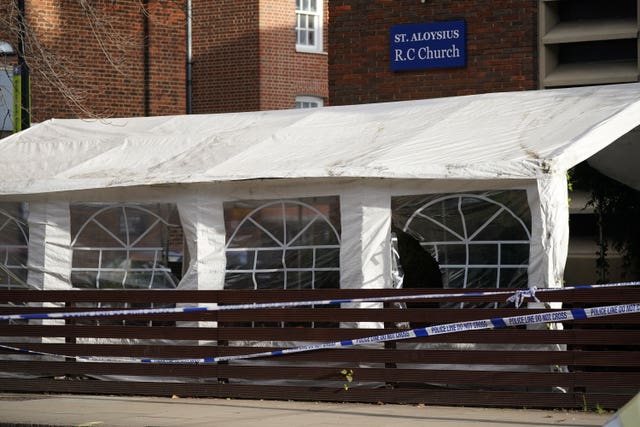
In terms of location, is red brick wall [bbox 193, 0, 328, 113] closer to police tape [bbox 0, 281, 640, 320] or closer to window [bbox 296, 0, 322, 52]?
window [bbox 296, 0, 322, 52]

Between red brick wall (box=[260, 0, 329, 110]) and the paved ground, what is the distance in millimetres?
20189

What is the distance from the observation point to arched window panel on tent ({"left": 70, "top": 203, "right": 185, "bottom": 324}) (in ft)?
43.6

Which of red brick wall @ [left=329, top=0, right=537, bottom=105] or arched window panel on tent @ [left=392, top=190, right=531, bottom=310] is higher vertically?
red brick wall @ [left=329, top=0, right=537, bottom=105]

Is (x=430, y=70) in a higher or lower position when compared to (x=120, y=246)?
higher

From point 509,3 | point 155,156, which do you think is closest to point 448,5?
point 509,3

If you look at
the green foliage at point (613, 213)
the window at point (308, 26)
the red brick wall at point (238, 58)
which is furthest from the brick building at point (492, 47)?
the window at point (308, 26)

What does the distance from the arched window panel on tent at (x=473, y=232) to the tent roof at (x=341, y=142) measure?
0.53m

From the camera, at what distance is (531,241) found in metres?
10.2

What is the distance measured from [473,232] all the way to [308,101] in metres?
21.7

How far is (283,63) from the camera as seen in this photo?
31.7m

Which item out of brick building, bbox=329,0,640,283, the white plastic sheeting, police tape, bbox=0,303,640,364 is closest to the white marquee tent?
the white plastic sheeting

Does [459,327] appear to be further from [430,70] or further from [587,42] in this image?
[430,70]

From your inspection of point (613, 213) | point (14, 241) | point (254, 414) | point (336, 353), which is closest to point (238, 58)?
point (14, 241)

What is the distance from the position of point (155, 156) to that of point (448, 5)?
16.4 feet
